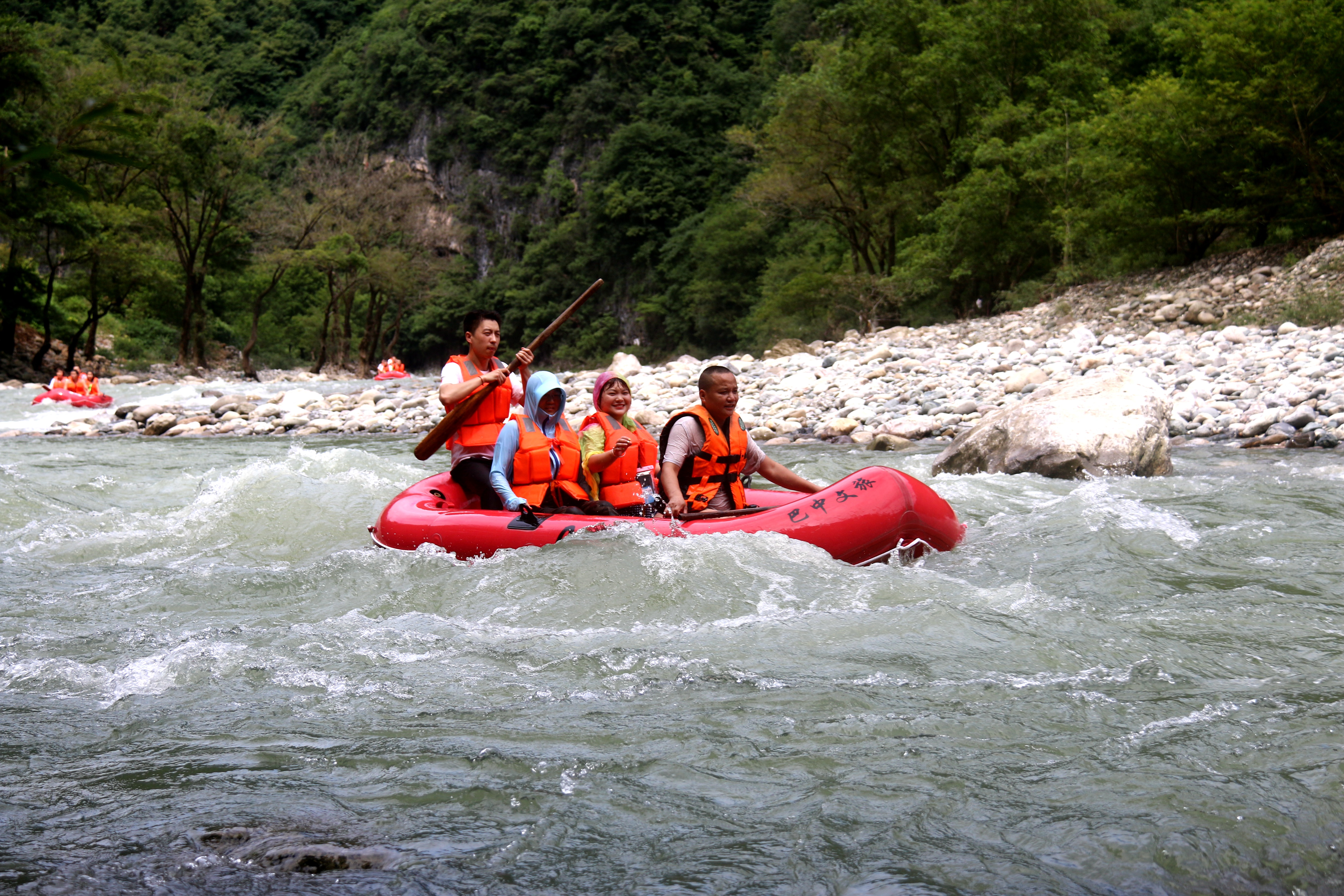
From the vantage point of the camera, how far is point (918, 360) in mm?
14375

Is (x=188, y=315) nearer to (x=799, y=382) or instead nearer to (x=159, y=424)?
(x=159, y=424)

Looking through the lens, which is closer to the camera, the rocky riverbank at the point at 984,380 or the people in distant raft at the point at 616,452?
the people in distant raft at the point at 616,452

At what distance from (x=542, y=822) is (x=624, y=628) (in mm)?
1701

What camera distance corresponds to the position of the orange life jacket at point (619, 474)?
218 inches

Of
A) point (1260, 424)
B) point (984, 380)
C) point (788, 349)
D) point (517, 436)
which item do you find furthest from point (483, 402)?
point (788, 349)

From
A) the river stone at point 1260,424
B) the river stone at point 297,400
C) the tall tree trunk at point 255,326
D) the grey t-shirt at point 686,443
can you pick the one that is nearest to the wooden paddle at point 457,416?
the grey t-shirt at point 686,443

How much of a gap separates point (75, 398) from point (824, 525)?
A: 1555 cm

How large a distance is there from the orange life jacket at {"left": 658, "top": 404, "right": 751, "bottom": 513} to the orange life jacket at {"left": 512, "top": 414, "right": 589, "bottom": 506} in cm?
55

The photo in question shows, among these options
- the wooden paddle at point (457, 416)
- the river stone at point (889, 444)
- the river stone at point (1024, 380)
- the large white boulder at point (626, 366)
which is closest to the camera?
the wooden paddle at point (457, 416)

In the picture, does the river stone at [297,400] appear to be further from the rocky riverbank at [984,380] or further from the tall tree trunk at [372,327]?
the tall tree trunk at [372,327]

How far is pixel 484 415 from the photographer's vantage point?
19.3 feet

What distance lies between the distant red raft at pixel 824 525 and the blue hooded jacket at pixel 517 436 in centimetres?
11

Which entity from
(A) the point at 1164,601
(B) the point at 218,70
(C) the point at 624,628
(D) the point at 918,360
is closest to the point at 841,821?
(C) the point at 624,628

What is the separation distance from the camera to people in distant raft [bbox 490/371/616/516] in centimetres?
542
